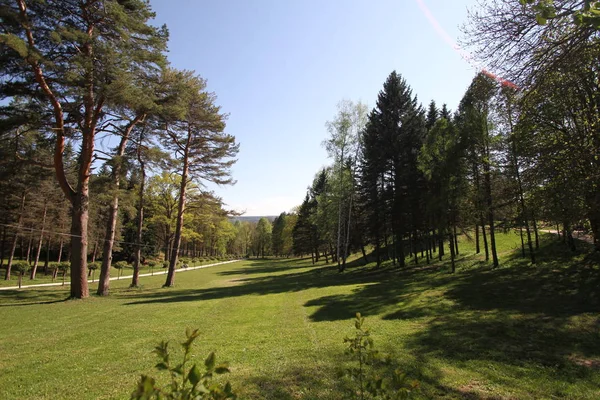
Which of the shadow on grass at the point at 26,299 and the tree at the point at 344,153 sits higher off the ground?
the tree at the point at 344,153

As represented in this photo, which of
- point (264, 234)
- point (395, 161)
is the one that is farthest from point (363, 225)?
point (264, 234)

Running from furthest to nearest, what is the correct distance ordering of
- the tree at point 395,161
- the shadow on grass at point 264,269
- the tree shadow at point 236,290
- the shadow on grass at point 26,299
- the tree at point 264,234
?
the tree at point 264,234 → the shadow on grass at point 264,269 → the tree at point 395,161 → the tree shadow at point 236,290 → the shadow on grass at point 26,299

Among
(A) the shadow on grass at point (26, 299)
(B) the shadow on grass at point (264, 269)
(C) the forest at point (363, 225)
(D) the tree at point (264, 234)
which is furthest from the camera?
(D) the tree at point (264, 234)

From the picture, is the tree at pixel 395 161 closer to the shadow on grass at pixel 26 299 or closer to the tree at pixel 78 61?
the tree at pixel 78 61

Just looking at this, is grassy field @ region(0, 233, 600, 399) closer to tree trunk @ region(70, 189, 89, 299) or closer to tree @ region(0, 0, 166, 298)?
tree trunk @ region(70, 189, 89, 299)

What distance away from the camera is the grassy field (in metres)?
5.27

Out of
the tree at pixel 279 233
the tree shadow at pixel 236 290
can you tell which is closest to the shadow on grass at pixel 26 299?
the tree shadow at pixel 236 290

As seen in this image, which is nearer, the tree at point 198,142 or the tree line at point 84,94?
the tree line at point 84,94

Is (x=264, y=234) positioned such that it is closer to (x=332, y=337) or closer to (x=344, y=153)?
(x=344, y=153)

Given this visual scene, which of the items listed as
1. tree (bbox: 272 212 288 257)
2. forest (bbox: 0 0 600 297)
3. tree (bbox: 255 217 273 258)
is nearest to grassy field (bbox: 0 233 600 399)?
forest (bbox: 0 0 600 297)

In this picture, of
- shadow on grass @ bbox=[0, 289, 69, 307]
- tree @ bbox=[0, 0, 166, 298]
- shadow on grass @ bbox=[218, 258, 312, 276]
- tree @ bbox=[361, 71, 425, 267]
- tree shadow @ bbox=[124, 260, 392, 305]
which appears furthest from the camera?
shadow on grass @ bbox=[218, 258, 312, 276]

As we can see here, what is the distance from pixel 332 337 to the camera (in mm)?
8203

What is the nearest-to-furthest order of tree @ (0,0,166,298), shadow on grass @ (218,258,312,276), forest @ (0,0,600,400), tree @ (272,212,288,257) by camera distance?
1. forest @ (0,0,600,400)
2. tree @ (0,0,166,298)
3. shadow on grass @ (218,258,312,276)
4. tree @ (272,212,288,257)

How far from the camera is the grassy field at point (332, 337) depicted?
17.3 feet
